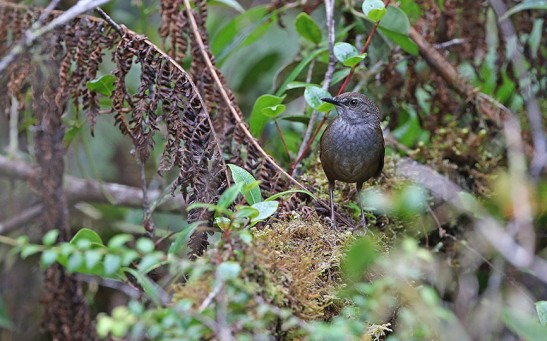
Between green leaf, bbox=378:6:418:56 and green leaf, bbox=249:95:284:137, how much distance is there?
94 centimetres

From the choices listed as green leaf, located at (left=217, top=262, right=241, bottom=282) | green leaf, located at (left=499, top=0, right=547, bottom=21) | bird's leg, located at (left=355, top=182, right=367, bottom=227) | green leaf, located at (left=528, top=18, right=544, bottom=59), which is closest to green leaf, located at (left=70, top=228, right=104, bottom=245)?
green leaf, located at (left=217, top=262, right=241, bottom=282)

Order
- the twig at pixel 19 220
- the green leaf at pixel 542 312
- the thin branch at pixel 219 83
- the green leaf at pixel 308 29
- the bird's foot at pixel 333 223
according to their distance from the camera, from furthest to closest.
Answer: the twig at pixel 19 220 → the green leaf at pixel 308 29 → the thin branch at pixel 219 83 → the bird's foot at pixel 333 223 → the green leaf at pixel 542 312

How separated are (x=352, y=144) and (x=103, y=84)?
1337 mm

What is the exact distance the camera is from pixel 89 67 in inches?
136

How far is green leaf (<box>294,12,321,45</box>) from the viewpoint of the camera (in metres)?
4.34

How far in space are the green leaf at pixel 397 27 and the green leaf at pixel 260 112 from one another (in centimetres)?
94

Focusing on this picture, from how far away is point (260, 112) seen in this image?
3.78 m

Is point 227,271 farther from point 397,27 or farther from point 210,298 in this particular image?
point 397,27

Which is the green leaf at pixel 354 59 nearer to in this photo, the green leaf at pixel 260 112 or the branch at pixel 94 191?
the green leaf at pixel 260 112

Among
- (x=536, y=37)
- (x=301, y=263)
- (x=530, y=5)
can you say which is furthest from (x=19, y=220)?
(x=536, y=37)

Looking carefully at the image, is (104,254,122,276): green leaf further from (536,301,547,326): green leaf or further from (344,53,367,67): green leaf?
(344,53,367,67): green leaf

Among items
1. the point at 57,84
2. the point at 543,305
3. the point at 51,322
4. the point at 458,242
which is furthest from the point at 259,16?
the point at 543,305

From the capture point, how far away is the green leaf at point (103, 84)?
11.2 feet

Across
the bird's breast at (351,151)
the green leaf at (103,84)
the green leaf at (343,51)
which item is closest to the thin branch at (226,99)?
the bird's breast at (351,151)
